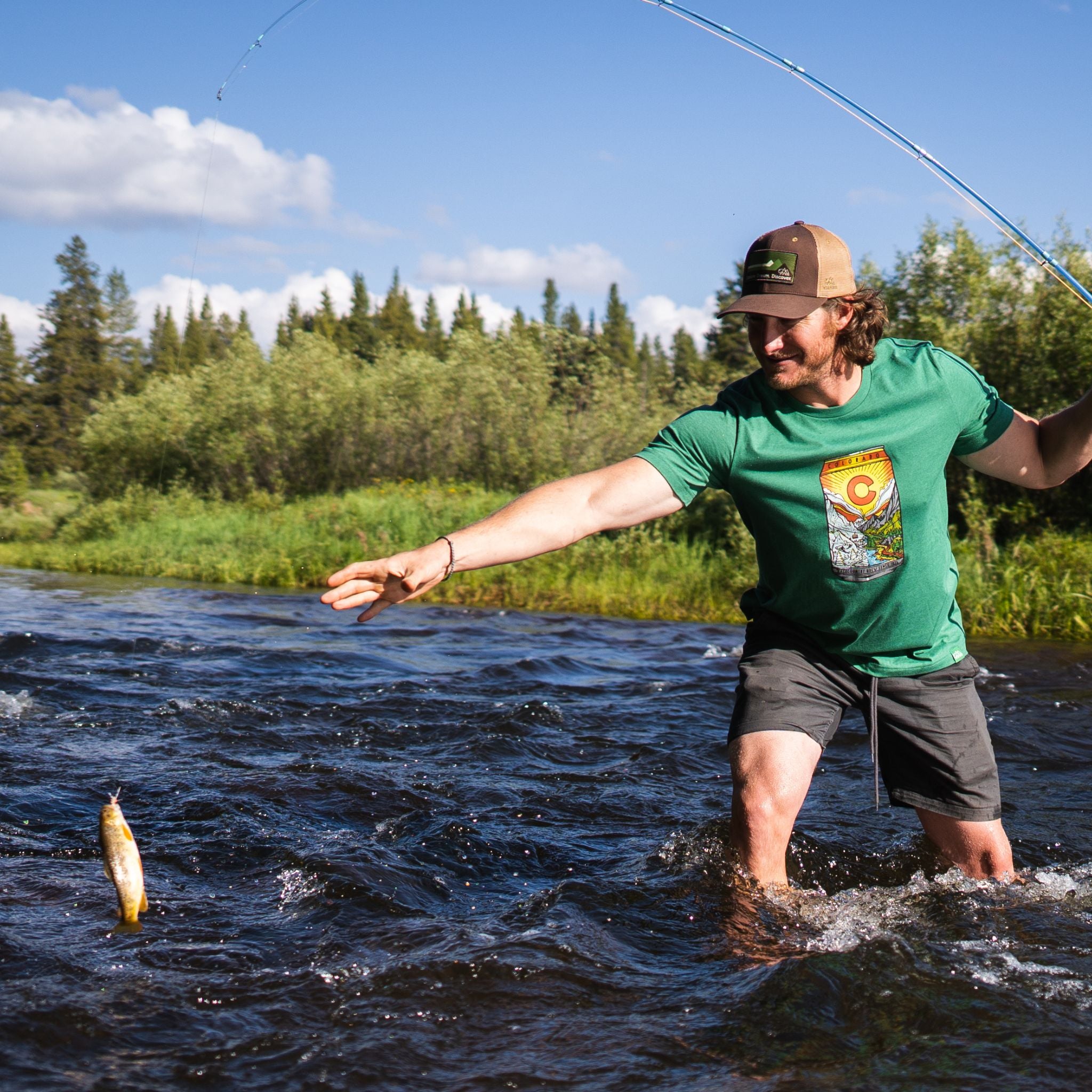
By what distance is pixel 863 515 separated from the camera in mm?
4031

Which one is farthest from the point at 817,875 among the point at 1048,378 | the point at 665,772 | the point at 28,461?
the point at 28,461

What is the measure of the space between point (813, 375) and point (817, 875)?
269cm

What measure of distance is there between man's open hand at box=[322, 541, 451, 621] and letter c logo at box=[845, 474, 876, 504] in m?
1.51

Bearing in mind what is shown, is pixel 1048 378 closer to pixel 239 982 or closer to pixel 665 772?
pixel 665 772

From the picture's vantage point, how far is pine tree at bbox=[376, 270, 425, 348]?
293 feet

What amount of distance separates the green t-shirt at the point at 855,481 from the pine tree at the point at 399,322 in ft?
279

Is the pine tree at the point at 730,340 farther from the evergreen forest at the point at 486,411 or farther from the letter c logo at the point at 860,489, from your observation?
the letter c logo at the point at 860,489

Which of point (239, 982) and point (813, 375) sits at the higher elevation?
point (813, 375)

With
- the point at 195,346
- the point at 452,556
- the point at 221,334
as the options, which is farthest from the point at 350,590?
the point at 221,334

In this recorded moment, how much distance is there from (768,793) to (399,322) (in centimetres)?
9178

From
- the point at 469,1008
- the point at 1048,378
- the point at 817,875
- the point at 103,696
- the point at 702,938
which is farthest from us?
the point at 1048,378

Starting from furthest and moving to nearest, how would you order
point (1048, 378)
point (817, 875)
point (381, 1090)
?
point (1048, 378), point (817, 875), point (381, 1090)

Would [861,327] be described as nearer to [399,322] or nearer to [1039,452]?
[1039,452]

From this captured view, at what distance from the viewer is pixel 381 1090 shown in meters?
3.19
